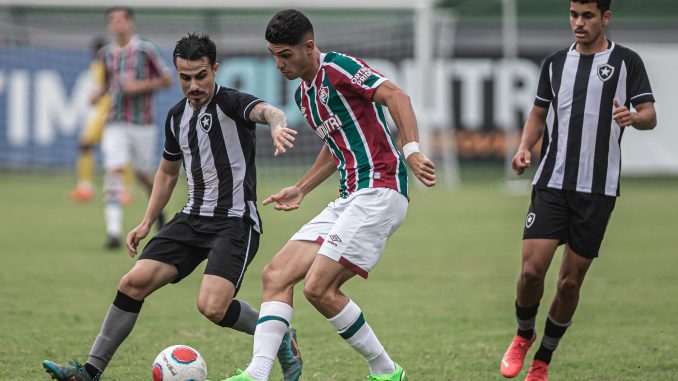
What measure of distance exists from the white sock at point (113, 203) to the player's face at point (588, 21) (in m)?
6.91

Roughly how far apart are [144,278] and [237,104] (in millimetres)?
1058

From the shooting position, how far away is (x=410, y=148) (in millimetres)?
5285

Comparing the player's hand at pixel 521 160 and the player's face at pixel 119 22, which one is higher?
the player's face at pixel 119 22

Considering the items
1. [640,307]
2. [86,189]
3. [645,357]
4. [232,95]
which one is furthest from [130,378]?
[86,189]

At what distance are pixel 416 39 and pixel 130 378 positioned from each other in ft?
49.1

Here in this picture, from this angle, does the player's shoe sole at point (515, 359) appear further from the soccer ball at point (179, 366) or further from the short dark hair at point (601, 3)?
the short dark hair at point (601, 3)

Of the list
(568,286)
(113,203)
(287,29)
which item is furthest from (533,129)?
(113,203)

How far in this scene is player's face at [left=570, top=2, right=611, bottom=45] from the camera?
5742mm

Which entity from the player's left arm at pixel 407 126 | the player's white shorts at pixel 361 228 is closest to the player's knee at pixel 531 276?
the player's white shorts at pixel 361 228

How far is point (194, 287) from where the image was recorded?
9.50m

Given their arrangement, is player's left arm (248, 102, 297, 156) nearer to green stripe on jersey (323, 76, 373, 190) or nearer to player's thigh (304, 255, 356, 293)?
green stripe on jersey (323, 76, 373, 190)

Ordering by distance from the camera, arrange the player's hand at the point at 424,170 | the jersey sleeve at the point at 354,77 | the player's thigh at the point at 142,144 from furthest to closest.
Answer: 1. the player's thigh at the point at 142,144
2. the jersey sleeve at the point at 354,77
3. the player's hand at the point at 424,170

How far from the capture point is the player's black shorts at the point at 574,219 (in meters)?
5.82

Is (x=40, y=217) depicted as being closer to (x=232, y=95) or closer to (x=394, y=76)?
(x=394, y=76)
